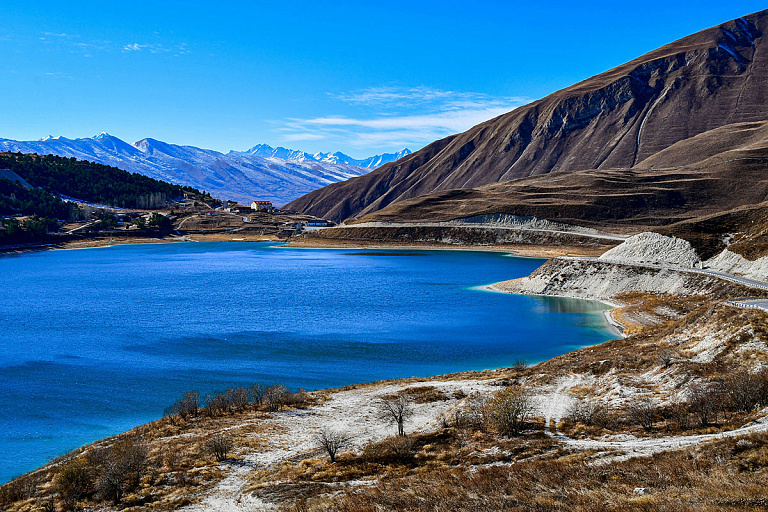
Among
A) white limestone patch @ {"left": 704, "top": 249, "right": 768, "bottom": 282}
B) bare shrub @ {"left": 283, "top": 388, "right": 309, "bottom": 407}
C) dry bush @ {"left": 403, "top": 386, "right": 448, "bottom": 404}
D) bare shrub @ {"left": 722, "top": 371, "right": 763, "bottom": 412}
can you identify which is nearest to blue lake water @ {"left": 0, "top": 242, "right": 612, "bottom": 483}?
bare shrub @ {"left": 283, "top": 388, "right": 309, "bottom": 407}

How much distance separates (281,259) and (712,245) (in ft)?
320

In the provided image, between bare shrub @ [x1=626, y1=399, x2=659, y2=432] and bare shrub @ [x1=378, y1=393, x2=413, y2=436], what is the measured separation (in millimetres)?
9788

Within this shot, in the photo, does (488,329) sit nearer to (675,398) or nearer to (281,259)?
(675,398)

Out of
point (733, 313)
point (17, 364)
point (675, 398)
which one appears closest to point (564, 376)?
point (675, 398)

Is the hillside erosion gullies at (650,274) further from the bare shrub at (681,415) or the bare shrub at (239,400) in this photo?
the bare shrub at (239,400)

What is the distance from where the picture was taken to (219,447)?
76.9 feet

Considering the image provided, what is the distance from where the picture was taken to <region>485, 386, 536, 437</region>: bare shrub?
23719 millimetres

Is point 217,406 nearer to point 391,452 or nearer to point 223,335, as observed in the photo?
point 391,452

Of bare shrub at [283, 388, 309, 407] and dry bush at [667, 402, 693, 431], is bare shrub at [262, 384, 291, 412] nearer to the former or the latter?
bare shrub at [283, 388, 309, 407]

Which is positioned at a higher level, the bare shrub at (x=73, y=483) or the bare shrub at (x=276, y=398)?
the bare shrub at (x=73, y=483)

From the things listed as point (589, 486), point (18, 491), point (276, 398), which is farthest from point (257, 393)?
point (589, 486)

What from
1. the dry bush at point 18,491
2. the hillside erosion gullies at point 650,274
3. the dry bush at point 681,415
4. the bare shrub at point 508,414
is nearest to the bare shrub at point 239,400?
the dry bush at point 18,491

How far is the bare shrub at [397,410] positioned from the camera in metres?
26.0

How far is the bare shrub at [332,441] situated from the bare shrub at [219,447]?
12.9 ft
